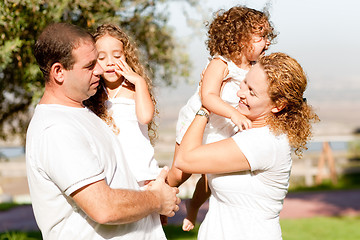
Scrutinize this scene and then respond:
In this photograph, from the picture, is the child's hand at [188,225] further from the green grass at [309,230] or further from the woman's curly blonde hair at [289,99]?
the green grass at [309,230]

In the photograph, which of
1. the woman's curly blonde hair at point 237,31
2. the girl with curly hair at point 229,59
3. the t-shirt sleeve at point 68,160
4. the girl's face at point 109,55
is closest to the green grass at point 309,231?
the girl's face at point 109,55

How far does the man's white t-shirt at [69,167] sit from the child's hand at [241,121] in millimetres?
721

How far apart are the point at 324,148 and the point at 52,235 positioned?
14715 millimetres

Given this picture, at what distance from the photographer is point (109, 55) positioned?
3.20 meters

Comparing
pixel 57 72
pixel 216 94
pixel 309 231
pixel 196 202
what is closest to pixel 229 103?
pixel 216 94

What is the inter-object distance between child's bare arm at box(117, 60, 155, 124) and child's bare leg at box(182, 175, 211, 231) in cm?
74

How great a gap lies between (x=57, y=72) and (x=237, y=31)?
4.55ft

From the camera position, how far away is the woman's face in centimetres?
277

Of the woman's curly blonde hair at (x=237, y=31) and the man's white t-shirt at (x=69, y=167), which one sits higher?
the woman's curly blonde hair at (x=237, y=31)

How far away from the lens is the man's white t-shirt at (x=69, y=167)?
2234mm

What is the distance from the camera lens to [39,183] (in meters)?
2.39

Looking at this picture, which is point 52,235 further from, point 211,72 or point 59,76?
point 211,72

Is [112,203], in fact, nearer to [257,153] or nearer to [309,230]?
[257,153]

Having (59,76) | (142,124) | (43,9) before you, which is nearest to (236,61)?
(142,124)
